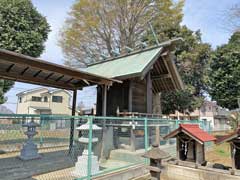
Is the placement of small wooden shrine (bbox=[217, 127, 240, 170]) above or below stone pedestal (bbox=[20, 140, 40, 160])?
above

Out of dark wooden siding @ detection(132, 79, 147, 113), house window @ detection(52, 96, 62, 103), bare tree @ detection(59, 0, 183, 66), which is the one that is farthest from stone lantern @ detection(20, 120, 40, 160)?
house window @ detection(52, 96, 62, 103)

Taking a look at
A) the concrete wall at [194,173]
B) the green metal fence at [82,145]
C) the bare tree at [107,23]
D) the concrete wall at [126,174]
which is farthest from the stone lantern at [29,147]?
the bare tree at [107,23]

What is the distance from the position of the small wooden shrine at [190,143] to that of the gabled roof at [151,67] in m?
2.48

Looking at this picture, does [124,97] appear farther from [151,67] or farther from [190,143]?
[190,143]

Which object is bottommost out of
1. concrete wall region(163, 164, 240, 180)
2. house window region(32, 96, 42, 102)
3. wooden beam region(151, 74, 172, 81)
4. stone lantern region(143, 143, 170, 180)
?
concrete wall region(163, 164, 240, 180)

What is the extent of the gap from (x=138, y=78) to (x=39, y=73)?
4081 millimetres

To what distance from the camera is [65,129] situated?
636 cm

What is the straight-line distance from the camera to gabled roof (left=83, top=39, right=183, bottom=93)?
740cm

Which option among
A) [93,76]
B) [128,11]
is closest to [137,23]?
[128,11]

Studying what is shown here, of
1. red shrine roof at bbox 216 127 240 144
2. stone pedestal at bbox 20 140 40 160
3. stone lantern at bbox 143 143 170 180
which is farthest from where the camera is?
stone pedestal at bbox 20 140 40 160

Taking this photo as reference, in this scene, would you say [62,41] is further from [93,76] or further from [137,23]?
[93,76]

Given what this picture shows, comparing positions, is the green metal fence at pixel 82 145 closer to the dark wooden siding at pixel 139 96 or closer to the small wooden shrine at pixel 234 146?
the dark wooden siding at pixel 139 96

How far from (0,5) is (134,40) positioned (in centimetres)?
1018

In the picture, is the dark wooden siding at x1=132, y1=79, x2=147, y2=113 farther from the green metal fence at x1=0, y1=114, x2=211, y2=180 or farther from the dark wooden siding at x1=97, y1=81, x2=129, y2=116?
the green metal fence at x1=0, y1=114, x2=211, y2=180
